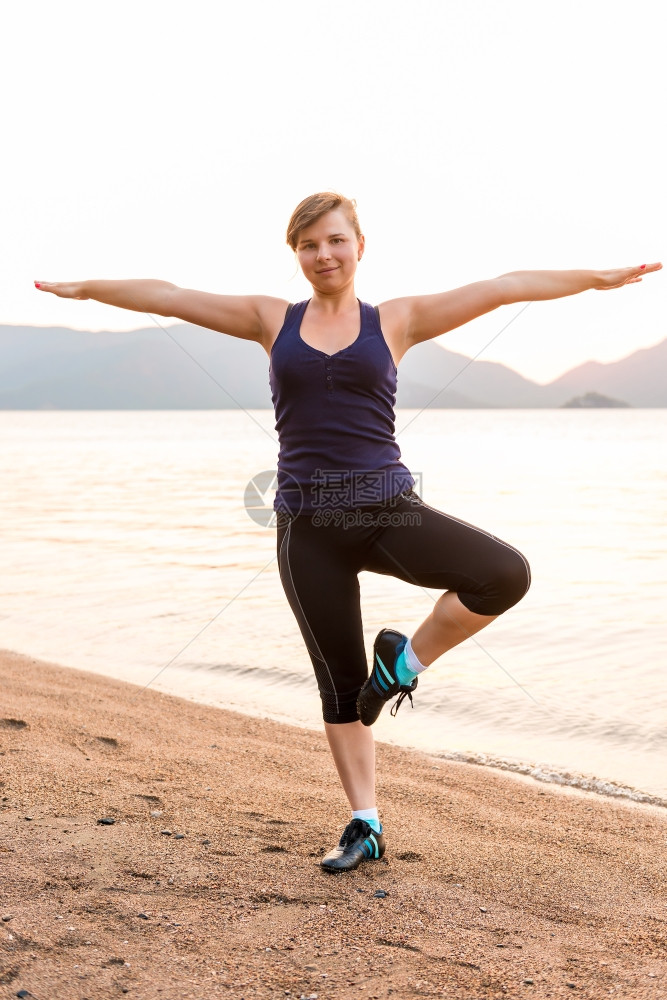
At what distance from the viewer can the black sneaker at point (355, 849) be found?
3094mm

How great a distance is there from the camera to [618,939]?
272cm

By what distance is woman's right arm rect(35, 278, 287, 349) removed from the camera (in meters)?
3.19

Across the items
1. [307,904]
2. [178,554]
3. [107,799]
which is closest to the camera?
[307,904]

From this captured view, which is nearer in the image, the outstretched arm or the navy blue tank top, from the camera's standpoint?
the navy blue tank top

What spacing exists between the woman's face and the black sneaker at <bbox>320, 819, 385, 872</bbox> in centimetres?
188

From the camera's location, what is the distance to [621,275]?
10.7 ft

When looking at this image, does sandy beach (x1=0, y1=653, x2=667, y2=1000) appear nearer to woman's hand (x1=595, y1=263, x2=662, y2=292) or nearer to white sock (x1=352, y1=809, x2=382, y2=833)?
white sock (x1=352, y1=809, x2=382, y2=833)

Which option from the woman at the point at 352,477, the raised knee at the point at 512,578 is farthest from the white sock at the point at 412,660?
the raised knee at the point at 512,578

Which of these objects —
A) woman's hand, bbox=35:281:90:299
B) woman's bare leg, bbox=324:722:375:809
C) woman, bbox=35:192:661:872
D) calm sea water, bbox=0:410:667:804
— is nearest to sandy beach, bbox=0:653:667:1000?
woman's bare leg, bbox=324:722:375:809

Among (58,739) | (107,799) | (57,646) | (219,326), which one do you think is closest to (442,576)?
(219,326)

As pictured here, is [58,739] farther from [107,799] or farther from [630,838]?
[630,838]

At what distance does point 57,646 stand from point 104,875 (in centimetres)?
522

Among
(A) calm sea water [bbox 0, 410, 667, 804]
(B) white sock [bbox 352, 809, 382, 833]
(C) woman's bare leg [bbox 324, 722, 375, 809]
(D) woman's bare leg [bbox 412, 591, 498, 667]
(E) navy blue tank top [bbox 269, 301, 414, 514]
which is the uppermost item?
(E) navy blue tank top [bbox 269, 301, 414, 514]

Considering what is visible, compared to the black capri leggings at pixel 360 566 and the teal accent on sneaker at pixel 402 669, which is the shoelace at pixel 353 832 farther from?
the teal accent on sneaker at pixel 402 669
